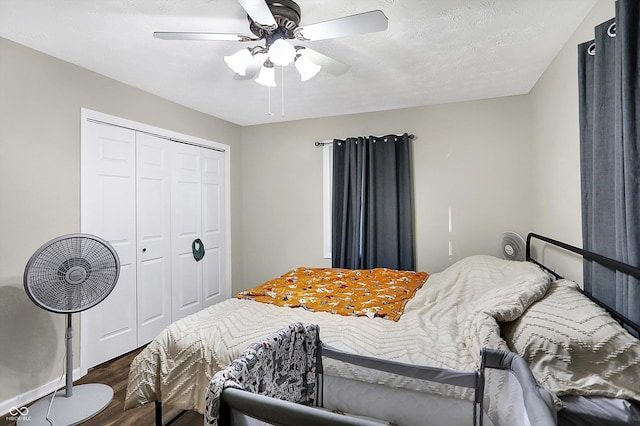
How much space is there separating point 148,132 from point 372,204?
241 centimetres

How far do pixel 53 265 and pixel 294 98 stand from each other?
2.42m

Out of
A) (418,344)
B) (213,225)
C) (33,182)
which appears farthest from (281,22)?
(213,225)

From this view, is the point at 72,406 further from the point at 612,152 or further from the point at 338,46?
the point at 612,152

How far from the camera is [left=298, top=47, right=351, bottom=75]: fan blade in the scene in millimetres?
1989

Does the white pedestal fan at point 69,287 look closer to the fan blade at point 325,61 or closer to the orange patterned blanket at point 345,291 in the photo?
the orange patterned blanket at point 345,291

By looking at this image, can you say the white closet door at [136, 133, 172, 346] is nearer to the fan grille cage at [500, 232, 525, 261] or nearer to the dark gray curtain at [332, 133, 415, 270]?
the dark gray curtain at [332, 133, 415, 270]

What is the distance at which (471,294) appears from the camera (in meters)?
2.17

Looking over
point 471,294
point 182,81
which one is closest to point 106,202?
point 182,81

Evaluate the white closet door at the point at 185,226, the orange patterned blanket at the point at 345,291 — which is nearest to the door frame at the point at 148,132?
the white closet door at the point at 185,226

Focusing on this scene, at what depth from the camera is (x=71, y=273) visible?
2.05 metres

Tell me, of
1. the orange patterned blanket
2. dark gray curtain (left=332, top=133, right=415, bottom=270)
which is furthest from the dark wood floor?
dark gray curtain (left=332, top=133, right=415, bottom=270)

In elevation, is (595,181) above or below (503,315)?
above

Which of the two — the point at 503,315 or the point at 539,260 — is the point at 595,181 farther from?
the point at 539,260

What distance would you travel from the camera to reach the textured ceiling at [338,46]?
1840mm
